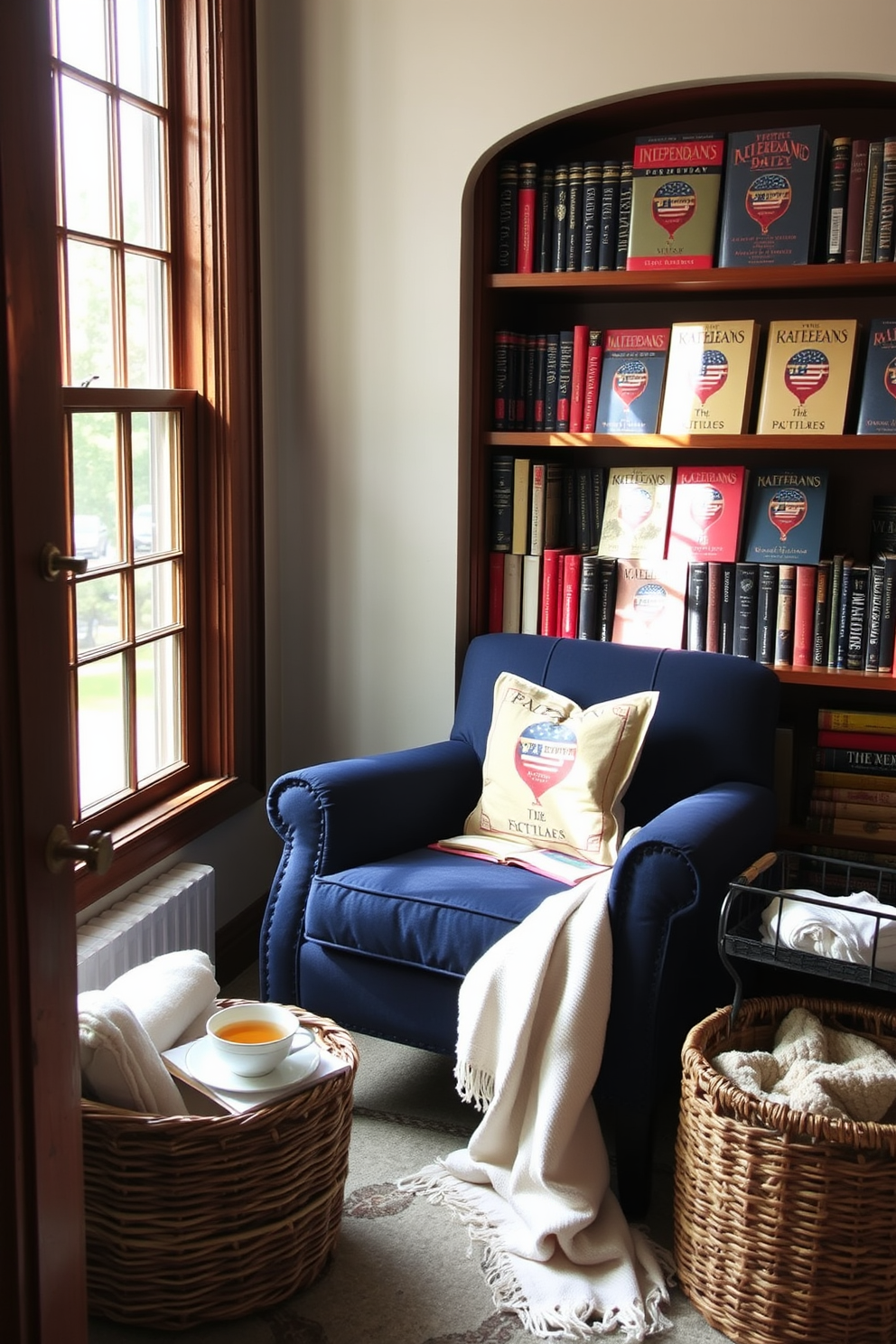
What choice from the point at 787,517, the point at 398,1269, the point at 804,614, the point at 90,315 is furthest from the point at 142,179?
the point at 398,1269

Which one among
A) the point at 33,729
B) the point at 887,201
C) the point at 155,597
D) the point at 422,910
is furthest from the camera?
the point at 155,597

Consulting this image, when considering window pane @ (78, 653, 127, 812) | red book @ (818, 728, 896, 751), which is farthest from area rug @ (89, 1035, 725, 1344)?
red book @ (818, 728, 896, 751)

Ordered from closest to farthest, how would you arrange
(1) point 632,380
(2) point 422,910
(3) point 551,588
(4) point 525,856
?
(2) point 422,910
(4) point 525,856
(1) point 632,380
(3) point 551,588

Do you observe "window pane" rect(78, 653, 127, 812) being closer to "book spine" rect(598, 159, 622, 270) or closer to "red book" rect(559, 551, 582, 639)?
"red book" rect(559, 551, 582, 639)

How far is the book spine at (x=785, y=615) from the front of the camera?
3.00m

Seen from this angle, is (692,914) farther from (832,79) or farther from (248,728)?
(832,79)

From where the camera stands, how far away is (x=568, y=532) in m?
3.34

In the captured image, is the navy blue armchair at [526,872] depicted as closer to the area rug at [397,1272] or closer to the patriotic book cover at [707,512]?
the area rug at [397,1272]

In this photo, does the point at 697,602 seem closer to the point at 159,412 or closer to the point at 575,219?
the point at 575,219

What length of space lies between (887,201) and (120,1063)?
233 cm

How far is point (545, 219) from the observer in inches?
123

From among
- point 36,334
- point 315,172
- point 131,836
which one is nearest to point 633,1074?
point 131,836

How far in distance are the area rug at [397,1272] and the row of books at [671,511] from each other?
4.38 feet

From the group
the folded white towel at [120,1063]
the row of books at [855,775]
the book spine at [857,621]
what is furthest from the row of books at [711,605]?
the folded white towel at [120,1063]
